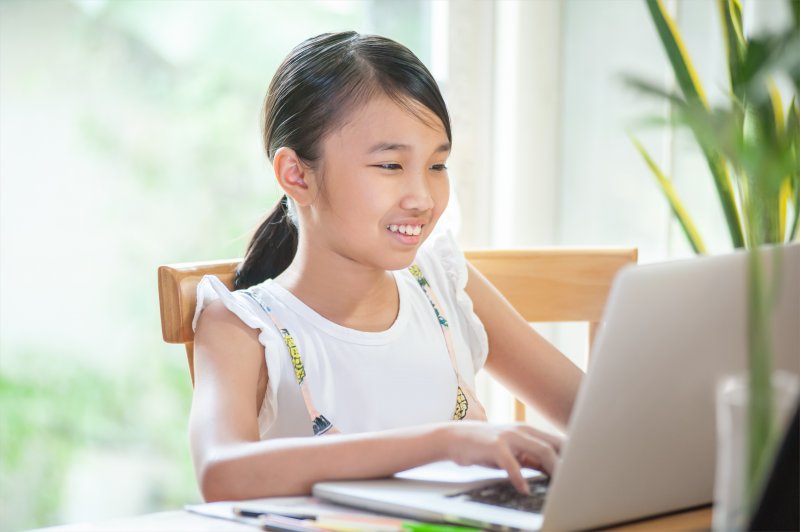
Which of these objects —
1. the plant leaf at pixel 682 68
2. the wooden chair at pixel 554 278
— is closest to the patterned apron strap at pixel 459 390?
the wooden chair at pixel 554 278

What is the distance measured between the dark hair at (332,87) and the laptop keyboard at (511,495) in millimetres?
545

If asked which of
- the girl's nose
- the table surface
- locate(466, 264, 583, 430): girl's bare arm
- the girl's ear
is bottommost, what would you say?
the table surface

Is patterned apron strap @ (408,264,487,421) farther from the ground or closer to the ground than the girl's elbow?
farther from the ground

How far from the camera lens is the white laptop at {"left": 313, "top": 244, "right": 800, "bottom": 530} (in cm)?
61

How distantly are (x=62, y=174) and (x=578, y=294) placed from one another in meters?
1.05

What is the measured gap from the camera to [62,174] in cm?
186

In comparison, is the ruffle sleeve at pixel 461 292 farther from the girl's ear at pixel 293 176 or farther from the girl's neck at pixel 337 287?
the girl's ear at pixel 293 176

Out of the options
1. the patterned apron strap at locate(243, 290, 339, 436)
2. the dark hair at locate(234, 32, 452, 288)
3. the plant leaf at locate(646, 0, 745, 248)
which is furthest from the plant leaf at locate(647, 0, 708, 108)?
the patterned apron strap at locate(243, 290, 339, 436)

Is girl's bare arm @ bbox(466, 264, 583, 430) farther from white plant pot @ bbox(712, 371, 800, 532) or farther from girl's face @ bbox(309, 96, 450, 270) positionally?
white plant pot @ bbox(712, 371, 800, 532)

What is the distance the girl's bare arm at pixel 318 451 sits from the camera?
0.80 metres

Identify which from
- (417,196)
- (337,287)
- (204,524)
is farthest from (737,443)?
(337,287)

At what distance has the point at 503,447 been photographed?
78cm

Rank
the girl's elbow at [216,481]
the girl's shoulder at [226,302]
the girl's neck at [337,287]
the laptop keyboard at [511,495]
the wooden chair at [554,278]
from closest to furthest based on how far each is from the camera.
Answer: the laptop keyboard at [511,495], the girl's elbow at [216,481], the girl's shoulder at [226,302], the girl's neck at [337,287], the wooden chair at [554,278]

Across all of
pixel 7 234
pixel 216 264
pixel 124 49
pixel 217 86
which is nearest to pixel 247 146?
pixel 217 86
